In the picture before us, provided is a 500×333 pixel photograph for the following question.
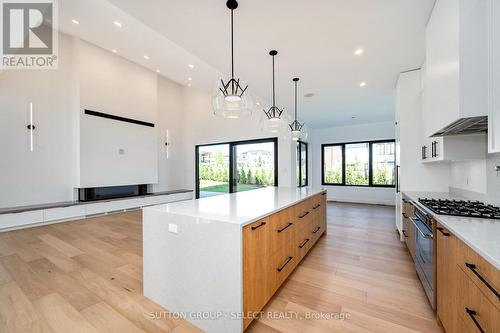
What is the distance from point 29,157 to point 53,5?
3138 mm

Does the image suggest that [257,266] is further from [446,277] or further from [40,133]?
[40,133]

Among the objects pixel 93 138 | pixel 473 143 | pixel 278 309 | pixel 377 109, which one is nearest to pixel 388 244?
pixel 473 143

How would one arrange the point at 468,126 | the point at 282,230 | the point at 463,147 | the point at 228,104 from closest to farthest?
1. the point at 468,126
2. the point at 282,230
3. the point at 463,147
4. the point at 228,104

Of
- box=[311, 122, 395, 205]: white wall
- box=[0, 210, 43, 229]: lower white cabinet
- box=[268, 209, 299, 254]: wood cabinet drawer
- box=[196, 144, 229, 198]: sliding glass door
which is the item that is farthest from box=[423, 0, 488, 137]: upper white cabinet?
box=[0, 210, 43, 229]: lower white cabinet

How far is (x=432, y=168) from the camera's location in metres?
3.22

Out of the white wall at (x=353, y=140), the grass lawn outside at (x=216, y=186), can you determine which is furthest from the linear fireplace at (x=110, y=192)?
the white wall at (x=353, y=140)

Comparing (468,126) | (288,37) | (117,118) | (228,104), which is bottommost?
(468,126)

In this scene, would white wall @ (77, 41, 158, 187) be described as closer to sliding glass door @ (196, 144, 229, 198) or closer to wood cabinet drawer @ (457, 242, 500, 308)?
sliding glass door @ (196, 144, 229, 198)

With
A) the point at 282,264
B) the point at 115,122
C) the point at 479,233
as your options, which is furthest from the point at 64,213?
the point at 479,233

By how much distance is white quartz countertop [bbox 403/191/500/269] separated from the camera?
945 mm

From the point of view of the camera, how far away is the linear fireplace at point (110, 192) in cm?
512

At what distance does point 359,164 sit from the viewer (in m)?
7.39

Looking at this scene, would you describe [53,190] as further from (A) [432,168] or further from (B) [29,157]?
(A) [432,168]

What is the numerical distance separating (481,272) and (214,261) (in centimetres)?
151
